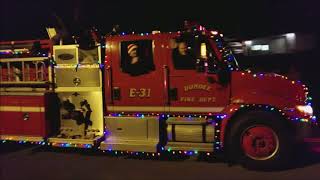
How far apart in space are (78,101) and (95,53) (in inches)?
39.8

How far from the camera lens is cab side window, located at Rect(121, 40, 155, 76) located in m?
8.79

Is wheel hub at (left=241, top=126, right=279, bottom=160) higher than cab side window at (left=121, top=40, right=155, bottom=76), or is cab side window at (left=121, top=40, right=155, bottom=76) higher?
cab side window at (left=121, top=40, right=155, bottom=76)

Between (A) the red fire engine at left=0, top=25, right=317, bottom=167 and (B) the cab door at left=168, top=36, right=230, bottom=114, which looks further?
(B) the cab door at left=168, top=36, right=230, bottom=114

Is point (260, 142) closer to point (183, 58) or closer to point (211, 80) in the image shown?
point (211, 80)

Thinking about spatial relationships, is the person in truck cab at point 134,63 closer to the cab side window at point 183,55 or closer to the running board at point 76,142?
the cab side window at point 183,55

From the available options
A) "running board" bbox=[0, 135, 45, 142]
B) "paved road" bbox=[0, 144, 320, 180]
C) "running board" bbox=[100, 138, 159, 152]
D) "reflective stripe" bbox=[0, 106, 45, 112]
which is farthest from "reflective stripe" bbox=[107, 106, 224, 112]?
"running board" bbox=[0, 135, 45, 142]

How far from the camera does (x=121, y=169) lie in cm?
836

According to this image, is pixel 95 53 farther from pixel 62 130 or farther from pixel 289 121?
pixel 289 121

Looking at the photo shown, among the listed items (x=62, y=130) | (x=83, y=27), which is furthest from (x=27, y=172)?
(x=83, y=27)

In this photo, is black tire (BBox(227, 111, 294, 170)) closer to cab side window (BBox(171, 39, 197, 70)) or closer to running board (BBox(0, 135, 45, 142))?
cab side window (BBox(171, 39, 197, 70))

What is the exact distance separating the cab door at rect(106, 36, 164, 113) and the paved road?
1006mm

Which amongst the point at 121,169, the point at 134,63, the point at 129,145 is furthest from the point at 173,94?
the point at 121,169

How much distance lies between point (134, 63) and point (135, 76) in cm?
23

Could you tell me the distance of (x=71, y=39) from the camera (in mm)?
9414
